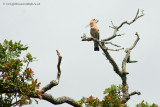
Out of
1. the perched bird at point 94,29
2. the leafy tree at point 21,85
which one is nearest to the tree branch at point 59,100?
the leafy tree at point 21,85

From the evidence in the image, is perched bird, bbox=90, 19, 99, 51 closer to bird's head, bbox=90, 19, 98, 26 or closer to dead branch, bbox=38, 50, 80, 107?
bird's head, bbox=90, 19, 98, 26

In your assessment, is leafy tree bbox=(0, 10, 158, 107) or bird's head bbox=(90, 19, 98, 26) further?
bird's head bbox=(90, 19, 98, 26)

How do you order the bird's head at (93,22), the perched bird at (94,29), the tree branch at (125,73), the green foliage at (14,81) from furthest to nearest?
the bird's head at (93,22) → the perched bird at (94,29) → the tree branch at (125,73) → the green foliage at (14,81)

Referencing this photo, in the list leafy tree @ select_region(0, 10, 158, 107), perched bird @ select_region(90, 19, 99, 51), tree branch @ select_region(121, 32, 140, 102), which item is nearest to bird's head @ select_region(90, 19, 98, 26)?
perched bird @ select_region(90, 19, 99, 51)

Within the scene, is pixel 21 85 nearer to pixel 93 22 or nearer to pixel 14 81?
pixel 14 81

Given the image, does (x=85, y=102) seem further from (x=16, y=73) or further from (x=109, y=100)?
(x=16, y=73)

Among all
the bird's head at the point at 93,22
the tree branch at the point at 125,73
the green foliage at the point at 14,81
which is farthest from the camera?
the bird's head at the point at 93,22

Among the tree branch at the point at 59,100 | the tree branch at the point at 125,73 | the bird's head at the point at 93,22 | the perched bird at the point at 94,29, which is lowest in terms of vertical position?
the tree branch at the point at 59,100

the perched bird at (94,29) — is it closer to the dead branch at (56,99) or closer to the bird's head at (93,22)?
the bird's head at (93,22)

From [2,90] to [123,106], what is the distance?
3092mm

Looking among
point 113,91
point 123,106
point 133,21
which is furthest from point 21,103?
point 133,21

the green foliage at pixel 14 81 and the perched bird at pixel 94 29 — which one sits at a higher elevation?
the perched bird at pixel 94 29

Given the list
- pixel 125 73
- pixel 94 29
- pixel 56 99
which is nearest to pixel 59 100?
pixel 56 99

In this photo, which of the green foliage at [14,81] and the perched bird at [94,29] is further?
the perched bird at [94,29]
